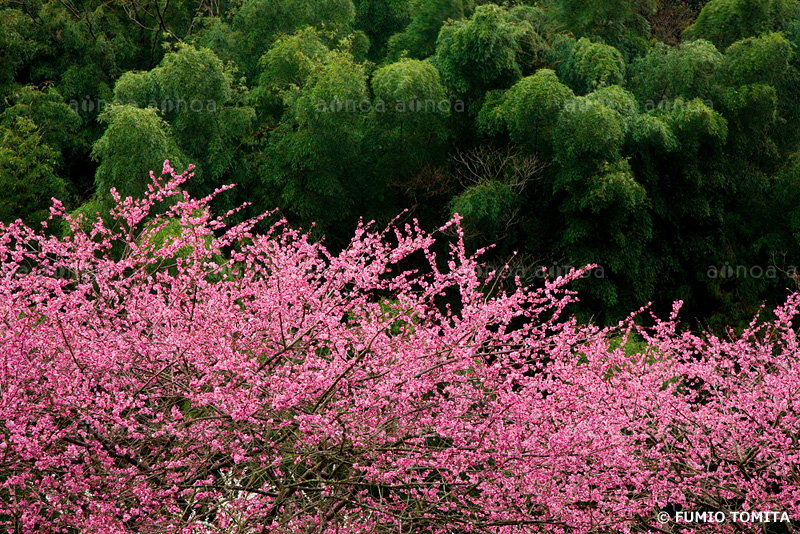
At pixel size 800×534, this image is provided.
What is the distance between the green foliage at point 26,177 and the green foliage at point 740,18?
427 inches

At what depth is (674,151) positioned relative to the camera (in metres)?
11.5

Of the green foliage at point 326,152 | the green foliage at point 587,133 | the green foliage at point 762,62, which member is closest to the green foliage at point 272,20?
the green foliage at point 326,152

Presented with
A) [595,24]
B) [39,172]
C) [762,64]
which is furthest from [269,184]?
[762,64]


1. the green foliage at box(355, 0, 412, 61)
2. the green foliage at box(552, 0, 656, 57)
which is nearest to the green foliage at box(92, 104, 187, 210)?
the green foliage at box(355, 0, 412, 61)


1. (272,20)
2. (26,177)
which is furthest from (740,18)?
(26,177)

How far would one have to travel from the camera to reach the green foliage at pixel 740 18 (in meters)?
12.9

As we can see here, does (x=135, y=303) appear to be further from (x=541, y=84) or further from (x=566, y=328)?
(x=541, y=84)

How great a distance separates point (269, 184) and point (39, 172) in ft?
11.1

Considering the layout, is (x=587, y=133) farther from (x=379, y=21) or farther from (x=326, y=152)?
(x=379, y=21)

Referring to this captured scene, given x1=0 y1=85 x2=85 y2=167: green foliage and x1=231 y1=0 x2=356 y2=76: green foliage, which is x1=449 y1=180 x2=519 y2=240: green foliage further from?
x1=0 y1=85 x2=85 y2=167: green foliage

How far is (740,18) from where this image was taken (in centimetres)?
1316

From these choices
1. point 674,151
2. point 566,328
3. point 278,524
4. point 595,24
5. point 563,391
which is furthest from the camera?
point 595,24

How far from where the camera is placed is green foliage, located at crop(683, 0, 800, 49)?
42.4 feet

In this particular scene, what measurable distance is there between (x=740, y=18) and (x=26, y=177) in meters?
11.6
